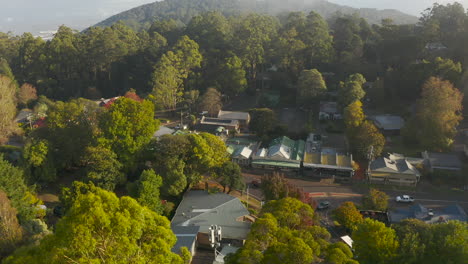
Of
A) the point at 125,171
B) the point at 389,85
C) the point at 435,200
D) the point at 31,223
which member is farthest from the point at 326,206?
the point at 389,85

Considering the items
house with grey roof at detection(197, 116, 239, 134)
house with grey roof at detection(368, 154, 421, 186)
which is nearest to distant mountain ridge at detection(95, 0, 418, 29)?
house with grey roof at detection(197, 116, 239, 134)

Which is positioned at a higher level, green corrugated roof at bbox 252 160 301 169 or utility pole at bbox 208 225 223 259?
utility pole at bbox 208 225 223 259

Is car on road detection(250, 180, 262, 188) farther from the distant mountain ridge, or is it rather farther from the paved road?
the distant mountain ridge

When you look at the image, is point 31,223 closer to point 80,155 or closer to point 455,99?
point 80,155

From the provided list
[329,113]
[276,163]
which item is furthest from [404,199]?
[329,113]


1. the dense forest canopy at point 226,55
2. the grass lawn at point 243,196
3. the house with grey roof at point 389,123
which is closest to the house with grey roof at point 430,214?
the grass lawn at point 243,196

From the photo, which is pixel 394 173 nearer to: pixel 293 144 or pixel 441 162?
pixel 441 162
